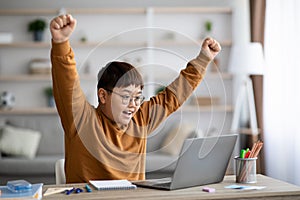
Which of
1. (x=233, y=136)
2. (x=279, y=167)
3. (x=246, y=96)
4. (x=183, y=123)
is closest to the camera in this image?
(x=233, y=136)

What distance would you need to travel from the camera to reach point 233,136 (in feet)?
6.90

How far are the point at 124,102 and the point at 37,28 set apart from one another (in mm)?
4429

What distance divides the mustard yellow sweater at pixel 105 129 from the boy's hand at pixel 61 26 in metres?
0.11

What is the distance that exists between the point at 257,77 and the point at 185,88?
142 inches

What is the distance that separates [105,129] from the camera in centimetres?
207

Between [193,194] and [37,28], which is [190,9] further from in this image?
[193,194]

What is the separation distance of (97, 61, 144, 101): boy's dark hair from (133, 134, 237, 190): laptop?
0.29 metres

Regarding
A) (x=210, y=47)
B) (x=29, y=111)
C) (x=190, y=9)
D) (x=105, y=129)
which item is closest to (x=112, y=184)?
(x=105, y=129)

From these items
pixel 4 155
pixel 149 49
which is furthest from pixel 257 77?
pixel 149 49

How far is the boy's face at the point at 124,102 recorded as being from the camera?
1975 millimetres

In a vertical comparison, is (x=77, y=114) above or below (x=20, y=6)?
below

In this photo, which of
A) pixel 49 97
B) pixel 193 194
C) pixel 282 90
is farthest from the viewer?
pixel 49 97

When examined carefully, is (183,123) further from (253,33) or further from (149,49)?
(253,33)

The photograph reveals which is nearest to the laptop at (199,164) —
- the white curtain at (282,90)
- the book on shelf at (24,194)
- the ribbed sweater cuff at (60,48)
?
the book on shelf at (24,194)
